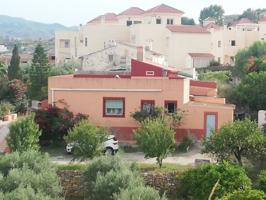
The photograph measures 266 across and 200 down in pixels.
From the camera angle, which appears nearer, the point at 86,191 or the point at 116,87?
the point at 86,191

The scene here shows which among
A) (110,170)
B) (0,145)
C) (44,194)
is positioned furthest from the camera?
(0,145)

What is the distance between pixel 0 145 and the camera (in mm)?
28703

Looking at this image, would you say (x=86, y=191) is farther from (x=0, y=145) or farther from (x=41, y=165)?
(x=0, y=145)

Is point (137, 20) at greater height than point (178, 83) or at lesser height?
greater

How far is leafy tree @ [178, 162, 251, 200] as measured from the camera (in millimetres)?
20062

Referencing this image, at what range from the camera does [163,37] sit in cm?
6800

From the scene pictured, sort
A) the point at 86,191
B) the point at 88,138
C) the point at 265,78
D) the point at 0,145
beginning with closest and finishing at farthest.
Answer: the point at 86,191
the point at 88,138
the point at 0,145
the point at 265,78

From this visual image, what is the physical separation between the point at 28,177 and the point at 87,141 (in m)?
5.11

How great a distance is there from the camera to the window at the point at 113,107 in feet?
99.9

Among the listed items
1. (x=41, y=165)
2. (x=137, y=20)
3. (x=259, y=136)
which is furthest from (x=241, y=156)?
(x=137, y=20)

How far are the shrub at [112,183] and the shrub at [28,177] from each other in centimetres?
147

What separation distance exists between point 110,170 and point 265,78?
1849 cm

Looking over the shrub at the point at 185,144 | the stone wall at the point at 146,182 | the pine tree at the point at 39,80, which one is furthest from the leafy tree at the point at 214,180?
the pine tree at the point at 39,80

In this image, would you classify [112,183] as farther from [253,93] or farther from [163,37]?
[163,37]
